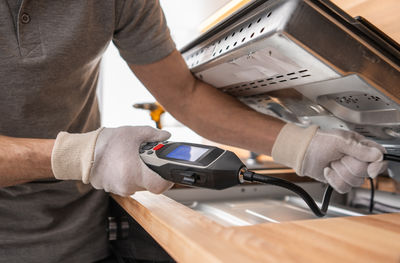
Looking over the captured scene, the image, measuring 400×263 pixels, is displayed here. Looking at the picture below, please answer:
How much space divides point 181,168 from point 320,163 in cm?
34

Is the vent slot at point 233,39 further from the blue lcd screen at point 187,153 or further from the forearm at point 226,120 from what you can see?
the blue lcd screen at point 187,153

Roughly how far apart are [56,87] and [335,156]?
2.27 ft

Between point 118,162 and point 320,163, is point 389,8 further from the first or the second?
point 118,162

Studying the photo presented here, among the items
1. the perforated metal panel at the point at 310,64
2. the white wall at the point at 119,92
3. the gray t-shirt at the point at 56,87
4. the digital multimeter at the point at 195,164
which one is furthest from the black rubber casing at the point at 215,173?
the white wall at the point at 119,92

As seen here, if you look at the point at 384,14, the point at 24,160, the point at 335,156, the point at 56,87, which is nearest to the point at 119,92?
the point at 56,87

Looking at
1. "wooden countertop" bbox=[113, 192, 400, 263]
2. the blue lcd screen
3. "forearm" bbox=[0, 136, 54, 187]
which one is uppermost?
the blue lcd screen

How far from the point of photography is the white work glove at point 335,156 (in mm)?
694

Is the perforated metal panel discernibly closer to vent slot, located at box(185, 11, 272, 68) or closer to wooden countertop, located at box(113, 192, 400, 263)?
vent slot, located at box(185, 11, 272, 68)

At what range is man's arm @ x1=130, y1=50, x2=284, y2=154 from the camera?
948 mm

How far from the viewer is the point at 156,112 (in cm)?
174

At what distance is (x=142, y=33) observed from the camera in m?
0.96

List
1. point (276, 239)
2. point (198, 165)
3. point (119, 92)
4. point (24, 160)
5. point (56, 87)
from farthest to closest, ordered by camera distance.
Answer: point (119, 92) → point (56, 87) → point (24, 160) → point (198, 165) → point (276, 239)

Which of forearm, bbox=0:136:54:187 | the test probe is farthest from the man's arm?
forearm, bbox=0:136:54:187

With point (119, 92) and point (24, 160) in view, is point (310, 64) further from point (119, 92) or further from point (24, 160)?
point (119, 92)
